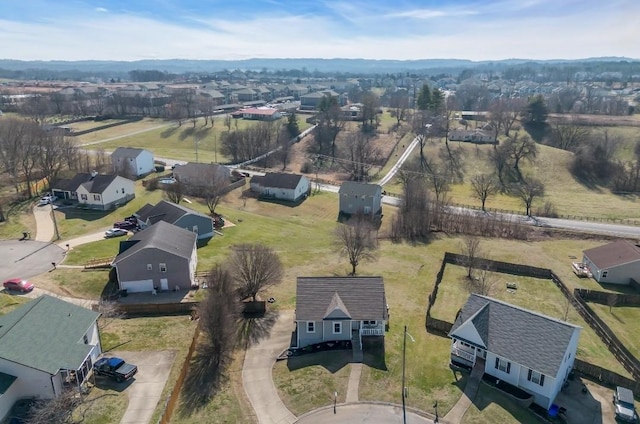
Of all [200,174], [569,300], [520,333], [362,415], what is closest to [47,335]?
[362,415]

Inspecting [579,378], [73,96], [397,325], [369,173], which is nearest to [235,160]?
[369,173]

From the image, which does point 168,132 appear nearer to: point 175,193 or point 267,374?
point 175,193

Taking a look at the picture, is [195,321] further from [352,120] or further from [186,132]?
[352,120]

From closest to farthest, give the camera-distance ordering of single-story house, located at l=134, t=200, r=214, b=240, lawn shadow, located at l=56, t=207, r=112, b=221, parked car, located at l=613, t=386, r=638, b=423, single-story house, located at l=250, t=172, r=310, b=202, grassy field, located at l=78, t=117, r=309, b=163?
1. parked car, located at l=613, t=386, r=638, b=423
2. single-story house, located at l=134, t=200, r=214, b=240
3. lawn shadow, located at l=56, t=207, r=112, b=221
4. single-story house, located at l=250, t=172, r=310, b=202
5. grassy field, located at l=78, t=117, r=309, b=163

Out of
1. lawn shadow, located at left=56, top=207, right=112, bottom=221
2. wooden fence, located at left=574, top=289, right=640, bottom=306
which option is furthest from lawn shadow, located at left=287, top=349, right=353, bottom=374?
lawn shadow, located at left=56, top=207, right=112, bottom=221

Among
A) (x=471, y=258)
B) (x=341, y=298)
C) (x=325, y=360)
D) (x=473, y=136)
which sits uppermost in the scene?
(x=473, y=136)

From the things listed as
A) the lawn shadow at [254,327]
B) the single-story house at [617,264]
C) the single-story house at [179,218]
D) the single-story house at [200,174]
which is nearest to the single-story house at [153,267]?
the lawn shadow at [254,327]

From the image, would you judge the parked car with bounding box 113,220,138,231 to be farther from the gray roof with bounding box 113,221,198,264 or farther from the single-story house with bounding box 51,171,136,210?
the gray roof with bounding box 113,221,198,264
